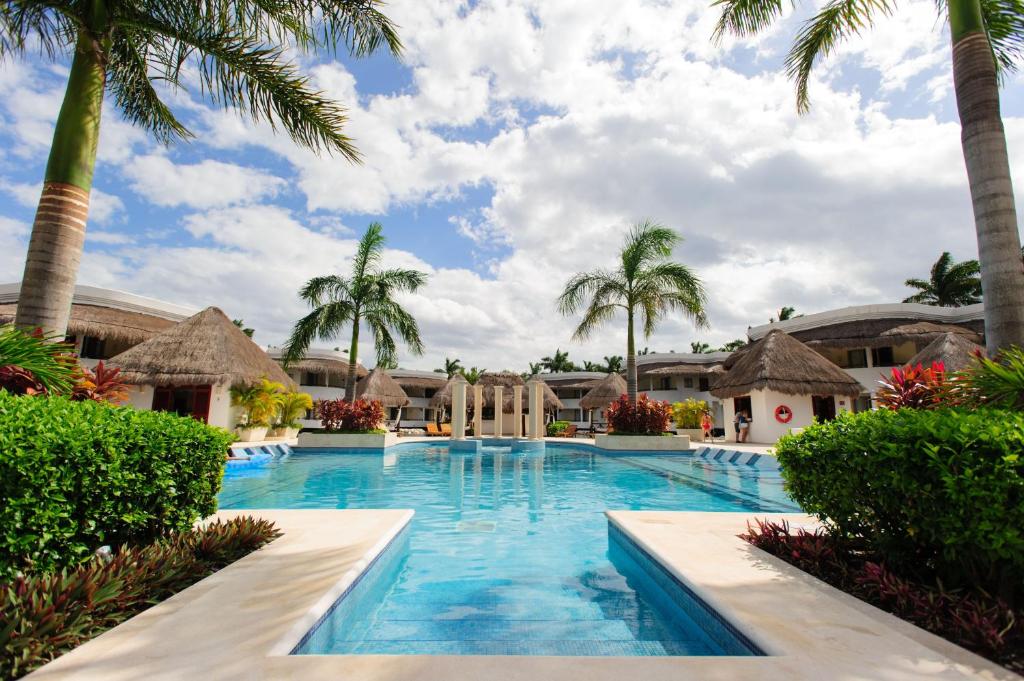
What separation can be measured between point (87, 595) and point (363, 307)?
17.3 meters

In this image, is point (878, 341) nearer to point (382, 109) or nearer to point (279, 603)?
point (382, 109)

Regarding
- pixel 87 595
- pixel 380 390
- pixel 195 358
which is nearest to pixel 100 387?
pixel 87 595

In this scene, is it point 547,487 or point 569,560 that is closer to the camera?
point 569,560

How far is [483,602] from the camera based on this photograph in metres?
3.85

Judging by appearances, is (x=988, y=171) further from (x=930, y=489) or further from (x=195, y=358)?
(x=195, y=358)

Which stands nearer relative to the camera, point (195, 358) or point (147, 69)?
point (147, 69)

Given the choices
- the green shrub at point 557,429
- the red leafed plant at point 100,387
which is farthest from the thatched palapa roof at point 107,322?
the green shrub at point 557,429

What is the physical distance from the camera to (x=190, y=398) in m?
19.0

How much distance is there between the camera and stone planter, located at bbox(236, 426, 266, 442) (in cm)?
1725

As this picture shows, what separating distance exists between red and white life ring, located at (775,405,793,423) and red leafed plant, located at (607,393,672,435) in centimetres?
429

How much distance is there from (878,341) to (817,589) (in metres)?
24.9

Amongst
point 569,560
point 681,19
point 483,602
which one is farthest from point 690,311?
point 483,602

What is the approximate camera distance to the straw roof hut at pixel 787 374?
1850 cm

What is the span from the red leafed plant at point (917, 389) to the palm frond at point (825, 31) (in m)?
5.21
